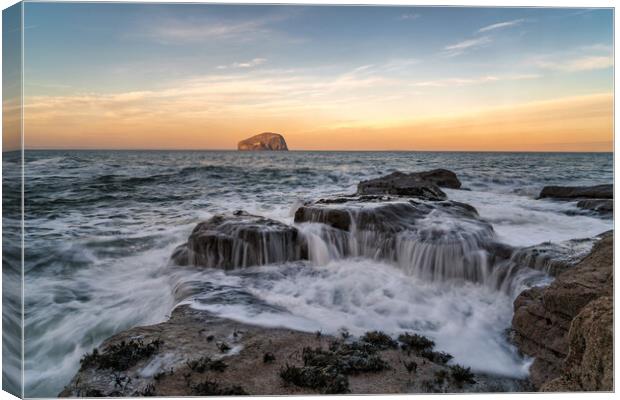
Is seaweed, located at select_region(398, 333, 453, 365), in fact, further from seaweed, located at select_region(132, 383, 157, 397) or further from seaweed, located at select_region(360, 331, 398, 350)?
seaweed, located at select_region(132, 383, 157, 397)

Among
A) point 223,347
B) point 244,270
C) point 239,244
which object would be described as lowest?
point 223,347

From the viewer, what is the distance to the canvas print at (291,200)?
3977 mm

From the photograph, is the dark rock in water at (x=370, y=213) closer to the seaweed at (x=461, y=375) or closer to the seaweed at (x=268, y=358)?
the seaweed at (x=461, y=375)

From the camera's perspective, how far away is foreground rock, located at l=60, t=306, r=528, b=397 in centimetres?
373

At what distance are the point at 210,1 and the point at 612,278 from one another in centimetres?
423

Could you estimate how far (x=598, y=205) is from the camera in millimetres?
5172

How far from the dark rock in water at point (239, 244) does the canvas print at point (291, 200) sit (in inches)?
0.9

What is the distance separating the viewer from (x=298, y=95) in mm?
5254

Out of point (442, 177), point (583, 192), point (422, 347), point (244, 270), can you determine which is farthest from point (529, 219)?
point (244, 270)

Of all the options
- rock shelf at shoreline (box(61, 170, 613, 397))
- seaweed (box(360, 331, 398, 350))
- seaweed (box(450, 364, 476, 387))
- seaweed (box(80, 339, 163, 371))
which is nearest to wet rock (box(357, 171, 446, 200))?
rock shelf at shoreline (box(61, 170, 613, 397))

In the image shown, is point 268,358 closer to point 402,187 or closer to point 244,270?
point 244,270

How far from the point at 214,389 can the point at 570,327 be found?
8.36 feet

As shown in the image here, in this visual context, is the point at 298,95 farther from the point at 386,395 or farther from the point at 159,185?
the point at 386,395

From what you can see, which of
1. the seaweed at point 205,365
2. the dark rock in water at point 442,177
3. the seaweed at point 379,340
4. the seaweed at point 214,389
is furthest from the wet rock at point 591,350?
the dark rock in water at point 442,177
